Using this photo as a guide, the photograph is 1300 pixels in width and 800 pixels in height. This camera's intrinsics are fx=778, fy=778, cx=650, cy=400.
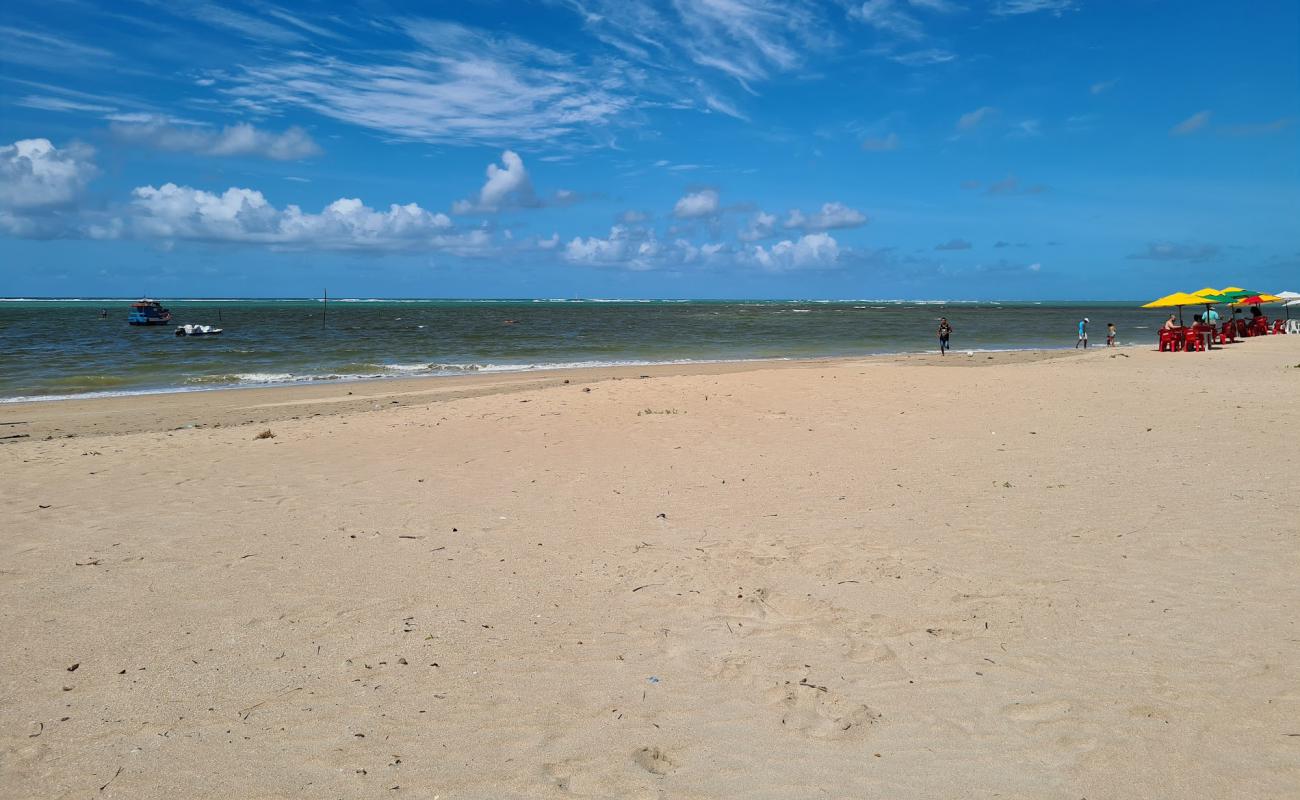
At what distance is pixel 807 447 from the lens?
9.81 meters

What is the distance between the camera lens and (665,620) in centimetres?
480

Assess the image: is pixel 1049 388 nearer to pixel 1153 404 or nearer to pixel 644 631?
pixel 1153 404

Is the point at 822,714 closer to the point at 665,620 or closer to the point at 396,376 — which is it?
the point at 665,620

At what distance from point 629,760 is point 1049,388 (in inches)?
554

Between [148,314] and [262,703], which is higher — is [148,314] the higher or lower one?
the higher one

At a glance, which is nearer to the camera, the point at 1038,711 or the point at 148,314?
the point at 1038,711

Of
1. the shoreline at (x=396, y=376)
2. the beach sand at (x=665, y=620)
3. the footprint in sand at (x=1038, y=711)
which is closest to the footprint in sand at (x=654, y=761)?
the beach sand at (x=665, y=620)

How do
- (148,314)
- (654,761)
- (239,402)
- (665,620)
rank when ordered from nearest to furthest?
1. (654,761)
2. (665,620)
3. (239,402)
4. (148,314)

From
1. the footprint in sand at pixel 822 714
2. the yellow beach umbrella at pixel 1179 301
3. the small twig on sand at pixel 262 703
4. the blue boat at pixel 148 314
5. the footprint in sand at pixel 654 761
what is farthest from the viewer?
the blue boat at pixel 148 314

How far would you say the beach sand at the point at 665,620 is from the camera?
11.0 ft

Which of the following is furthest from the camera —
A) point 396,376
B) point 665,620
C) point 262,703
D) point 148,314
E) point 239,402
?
point 148,314

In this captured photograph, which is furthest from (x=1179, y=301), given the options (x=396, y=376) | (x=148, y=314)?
(x=148, y=314)

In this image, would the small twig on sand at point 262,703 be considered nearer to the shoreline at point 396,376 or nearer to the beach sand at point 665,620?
the beach sand at point 665,620

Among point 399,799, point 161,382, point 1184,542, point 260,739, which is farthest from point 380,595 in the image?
point 161,382
